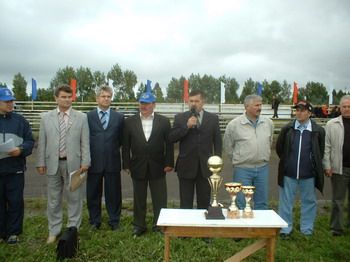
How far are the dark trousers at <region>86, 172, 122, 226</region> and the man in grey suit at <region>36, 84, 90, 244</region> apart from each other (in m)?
0.29

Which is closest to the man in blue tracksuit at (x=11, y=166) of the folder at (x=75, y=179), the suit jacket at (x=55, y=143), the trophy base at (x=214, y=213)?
the suit jacket at (x=55, y=143)

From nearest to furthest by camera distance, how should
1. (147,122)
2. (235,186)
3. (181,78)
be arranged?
(235,186) < (147,122) < (181,78)

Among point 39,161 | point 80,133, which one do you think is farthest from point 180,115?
point 39,161

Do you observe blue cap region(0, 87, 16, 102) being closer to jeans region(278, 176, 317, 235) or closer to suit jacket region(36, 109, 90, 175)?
suit jacket region(36, 109, 90, 175)

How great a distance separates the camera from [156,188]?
4492 mm

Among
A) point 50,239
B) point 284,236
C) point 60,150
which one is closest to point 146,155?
point 60,150

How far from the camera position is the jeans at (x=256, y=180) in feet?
14.3

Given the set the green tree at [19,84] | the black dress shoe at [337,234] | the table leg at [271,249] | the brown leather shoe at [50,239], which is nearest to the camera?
the table leg at [271,249]

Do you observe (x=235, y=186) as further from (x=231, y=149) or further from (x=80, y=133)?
→ (x=80, y=133)

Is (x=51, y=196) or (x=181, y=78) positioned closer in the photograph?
(x=51, y=196)

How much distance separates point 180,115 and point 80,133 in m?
1.40

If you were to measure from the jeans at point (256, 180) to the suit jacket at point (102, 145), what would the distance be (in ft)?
5.88

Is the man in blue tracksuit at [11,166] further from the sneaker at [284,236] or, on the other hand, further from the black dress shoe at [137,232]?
the sneaker at [284,236]

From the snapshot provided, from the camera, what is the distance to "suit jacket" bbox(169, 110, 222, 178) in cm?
420
